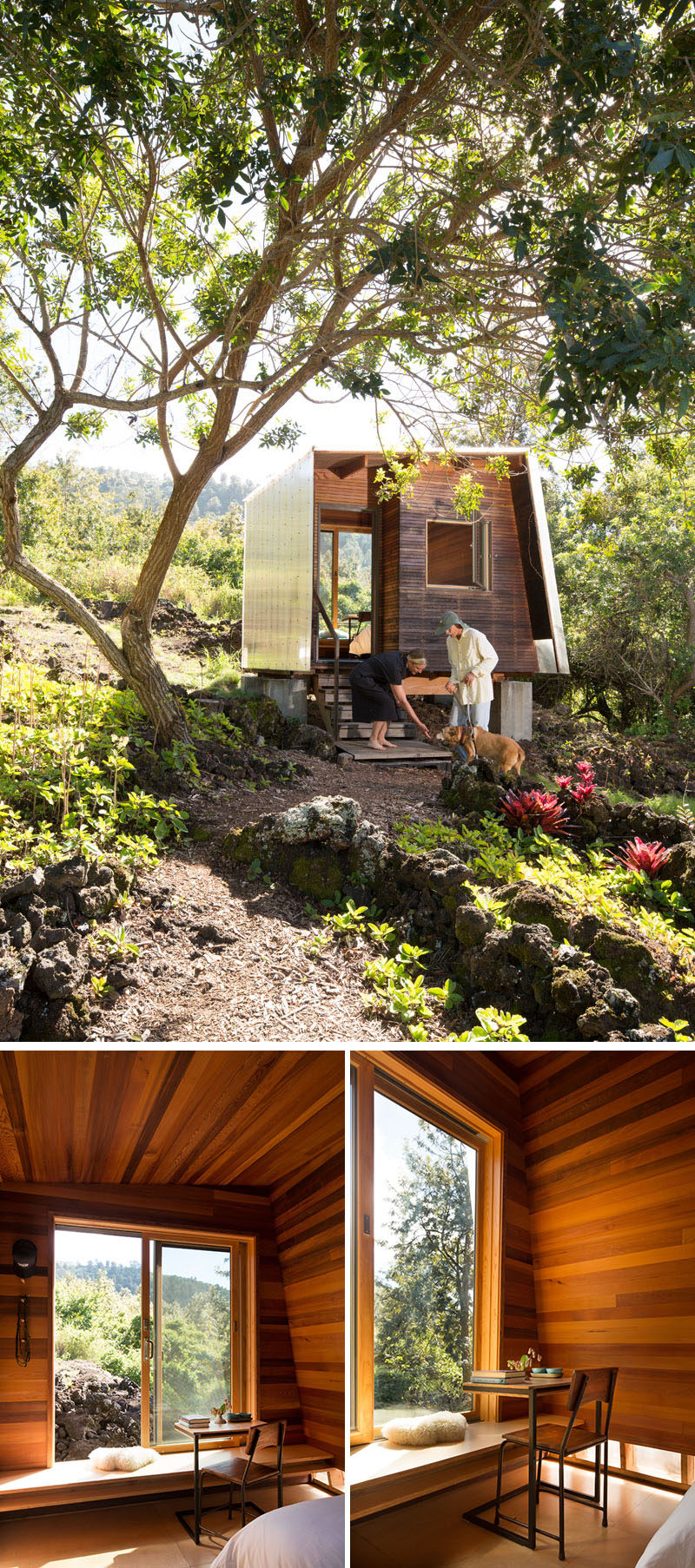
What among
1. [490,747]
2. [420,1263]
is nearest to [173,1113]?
[420,1263]

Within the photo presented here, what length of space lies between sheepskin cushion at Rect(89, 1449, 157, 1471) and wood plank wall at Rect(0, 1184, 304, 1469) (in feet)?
Answer: 0.47

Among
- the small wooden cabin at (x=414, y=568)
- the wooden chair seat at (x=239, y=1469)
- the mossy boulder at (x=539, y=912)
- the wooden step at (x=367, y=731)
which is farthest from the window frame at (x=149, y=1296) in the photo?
the small wooden cabin at (x=414, y=568)

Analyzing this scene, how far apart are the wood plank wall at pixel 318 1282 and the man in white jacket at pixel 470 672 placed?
691 centimetres

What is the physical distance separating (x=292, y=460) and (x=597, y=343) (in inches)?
260

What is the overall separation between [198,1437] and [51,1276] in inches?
38.1

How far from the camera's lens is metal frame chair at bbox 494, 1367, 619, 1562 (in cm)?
191

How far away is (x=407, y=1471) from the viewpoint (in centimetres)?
192

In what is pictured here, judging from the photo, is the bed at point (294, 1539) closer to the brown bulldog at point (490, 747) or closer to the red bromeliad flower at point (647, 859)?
the red bromeliad flower at point (647, 859)

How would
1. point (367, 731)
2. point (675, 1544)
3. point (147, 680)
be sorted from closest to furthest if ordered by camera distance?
point (675, 1544)
point (147, 680)
point (367, 731)

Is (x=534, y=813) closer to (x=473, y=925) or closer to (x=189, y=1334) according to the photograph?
(x=473, y=925)

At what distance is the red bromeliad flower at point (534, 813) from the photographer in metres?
6.67

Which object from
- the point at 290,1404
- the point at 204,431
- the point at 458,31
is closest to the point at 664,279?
the point at 458,31

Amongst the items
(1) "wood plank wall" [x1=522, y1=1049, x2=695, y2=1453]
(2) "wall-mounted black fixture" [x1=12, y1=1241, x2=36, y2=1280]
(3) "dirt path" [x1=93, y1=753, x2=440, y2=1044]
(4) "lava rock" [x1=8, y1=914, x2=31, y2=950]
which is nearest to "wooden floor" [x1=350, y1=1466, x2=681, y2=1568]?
(1) "wood plank wall" [x1=522, y1=1049, x2=695, y2=1453]

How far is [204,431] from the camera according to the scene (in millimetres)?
8297
